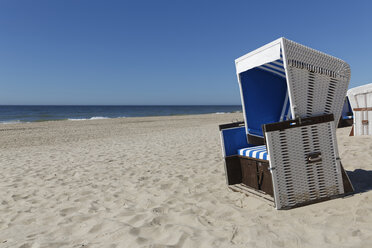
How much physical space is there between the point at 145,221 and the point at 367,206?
2.47m

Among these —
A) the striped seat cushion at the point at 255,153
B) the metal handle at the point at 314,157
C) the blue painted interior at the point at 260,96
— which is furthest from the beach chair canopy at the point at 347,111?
the metal handle at the point at 314,157

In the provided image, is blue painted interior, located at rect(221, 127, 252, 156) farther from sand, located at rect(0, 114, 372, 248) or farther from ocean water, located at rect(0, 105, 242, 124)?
ocean water, located at rect(0, 105, 242, 124)

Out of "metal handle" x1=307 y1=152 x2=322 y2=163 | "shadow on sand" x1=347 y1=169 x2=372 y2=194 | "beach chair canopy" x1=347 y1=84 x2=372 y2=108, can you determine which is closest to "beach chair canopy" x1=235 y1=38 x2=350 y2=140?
"metal handle" x1=307 y1=152 x2=322 y2=163

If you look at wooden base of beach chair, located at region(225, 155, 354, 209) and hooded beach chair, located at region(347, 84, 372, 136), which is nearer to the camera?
wooden base of beach chair, located at region(225, 155, 354, 209)

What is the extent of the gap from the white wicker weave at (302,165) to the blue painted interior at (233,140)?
1.20m

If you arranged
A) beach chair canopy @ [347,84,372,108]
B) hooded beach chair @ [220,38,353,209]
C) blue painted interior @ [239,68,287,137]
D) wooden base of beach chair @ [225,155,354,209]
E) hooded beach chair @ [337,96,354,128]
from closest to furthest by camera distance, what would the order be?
1. hooded beach chair @ [220,38,353,209]
2. wooden base of beach chair @ [225,155,354,209]
3. blue painted interior @ [239,68,287,137]
4. beach chair canopy @ [347,84,372,108]
5. hooded beach chair @ [337,96,354,128]

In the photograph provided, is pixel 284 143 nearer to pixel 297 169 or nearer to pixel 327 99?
pixel 297 169

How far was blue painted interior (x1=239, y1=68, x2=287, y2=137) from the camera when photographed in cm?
383

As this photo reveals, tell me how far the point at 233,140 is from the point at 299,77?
4.91ft

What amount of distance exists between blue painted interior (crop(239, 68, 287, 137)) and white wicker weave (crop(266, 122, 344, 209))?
1.11m

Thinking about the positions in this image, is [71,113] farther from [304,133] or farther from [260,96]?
[304,133]

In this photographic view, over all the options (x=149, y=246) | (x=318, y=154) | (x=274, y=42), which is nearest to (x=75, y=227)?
(x=149, y=246)

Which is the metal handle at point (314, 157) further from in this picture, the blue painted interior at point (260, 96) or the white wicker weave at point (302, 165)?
the blue painted interior at point (260, 96)

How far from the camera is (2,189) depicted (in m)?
4.26
